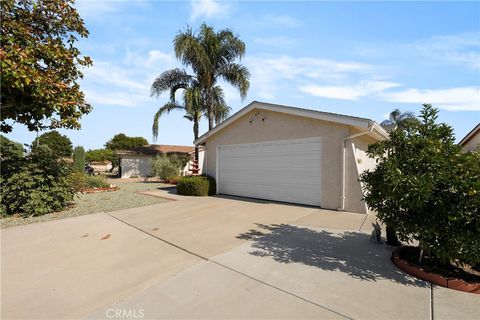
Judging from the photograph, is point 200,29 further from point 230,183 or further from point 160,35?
point 230,183

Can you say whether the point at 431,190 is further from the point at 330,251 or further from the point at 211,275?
the point at 211,275

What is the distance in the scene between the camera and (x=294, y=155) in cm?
870

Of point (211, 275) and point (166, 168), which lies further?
point (166, 168)

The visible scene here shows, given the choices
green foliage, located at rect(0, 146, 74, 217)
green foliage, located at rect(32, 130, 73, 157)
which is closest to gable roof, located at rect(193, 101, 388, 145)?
green foliage, located at rect(0, 146, 74, 217)

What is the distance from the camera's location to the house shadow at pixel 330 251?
3434 mm

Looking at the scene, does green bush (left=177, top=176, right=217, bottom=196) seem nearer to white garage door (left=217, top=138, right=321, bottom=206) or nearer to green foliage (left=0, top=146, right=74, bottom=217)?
white garage door (left=217, top=138, right=321, bottom=206)

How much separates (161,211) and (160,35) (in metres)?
5.64

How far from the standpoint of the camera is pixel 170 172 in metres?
18.8

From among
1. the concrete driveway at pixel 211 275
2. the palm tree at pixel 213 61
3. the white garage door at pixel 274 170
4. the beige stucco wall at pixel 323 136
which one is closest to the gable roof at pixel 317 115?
the beige stucco wall at pixel 323 136

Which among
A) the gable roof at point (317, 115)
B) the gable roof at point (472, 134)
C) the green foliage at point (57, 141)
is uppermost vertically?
the green foliage at point (57, 141)

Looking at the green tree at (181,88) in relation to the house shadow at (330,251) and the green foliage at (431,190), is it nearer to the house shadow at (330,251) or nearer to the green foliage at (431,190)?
the house shadow at (330,251)

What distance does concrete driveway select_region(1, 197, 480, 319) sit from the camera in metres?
2.59

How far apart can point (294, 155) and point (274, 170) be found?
3.29ft
